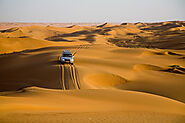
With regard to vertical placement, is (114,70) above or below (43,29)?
below

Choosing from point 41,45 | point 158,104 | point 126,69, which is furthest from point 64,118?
point 41,45

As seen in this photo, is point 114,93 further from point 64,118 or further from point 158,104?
point 64,118

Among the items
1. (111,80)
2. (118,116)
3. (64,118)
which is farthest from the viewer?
(111,80)

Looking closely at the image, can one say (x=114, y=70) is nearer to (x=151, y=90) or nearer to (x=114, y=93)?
(x=151, y=90)

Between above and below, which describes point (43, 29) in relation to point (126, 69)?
above

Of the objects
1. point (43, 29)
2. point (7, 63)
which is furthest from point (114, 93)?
point (43, 29)

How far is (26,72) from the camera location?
558 inches

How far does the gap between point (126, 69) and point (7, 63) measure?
1105 cm

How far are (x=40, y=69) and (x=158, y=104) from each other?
30.8 ft

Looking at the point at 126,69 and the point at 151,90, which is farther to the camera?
the point at 126,69

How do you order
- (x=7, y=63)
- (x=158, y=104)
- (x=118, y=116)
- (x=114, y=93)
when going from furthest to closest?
1. (x=7, y=63)
2. (x=114, y=93)
3. (x=158, y=104)
4. (x=118, y=116)

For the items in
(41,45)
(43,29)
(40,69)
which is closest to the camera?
(40,69)

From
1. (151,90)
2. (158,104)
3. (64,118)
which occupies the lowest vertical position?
(151,90)

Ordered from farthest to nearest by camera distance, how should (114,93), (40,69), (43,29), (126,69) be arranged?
(43,29)
(126,69)
(40,69)
(114,93)
